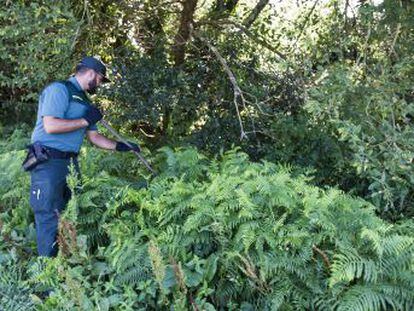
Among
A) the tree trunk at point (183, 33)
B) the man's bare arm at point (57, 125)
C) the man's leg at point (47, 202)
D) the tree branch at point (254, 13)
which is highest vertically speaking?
the tree branch at point (254, 13)

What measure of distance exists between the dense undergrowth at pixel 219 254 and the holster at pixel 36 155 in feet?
1.29

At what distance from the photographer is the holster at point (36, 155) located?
532 cm

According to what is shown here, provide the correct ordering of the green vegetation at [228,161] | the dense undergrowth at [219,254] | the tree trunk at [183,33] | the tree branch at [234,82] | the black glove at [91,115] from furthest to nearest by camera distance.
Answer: the tree trunk at [183,33], the tree branch at [234,82], the black glove at [91,115], the green vegetation at [228,161], the dense undergrowth at [219,254]

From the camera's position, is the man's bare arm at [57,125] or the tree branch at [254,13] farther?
the tree branch at [254,13]

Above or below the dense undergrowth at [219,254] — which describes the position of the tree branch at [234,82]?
above

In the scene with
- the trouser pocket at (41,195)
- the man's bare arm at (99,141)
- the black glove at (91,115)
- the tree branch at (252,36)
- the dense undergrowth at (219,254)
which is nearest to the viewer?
the dense undergrowth at (219,254)

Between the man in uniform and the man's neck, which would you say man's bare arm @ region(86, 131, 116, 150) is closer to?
the man in uniform

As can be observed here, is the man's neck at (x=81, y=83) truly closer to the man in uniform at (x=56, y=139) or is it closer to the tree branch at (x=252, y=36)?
the man in uniform at (x=56, y=139)

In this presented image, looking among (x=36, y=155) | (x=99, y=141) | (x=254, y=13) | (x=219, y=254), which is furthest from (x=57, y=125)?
(x=254, y=13)

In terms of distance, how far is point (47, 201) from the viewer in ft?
17.6

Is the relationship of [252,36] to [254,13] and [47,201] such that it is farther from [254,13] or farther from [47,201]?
[47,201]

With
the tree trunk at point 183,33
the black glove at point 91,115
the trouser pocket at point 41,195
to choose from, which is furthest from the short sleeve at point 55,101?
the tree trunk at point 183,33

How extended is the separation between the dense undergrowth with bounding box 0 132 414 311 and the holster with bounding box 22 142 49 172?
1.29 feet

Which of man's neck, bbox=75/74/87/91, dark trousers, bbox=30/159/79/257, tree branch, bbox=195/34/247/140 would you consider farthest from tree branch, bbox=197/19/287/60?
dark trousers, bbox=30/159/79/257
